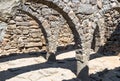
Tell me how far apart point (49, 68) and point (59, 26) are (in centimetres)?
213

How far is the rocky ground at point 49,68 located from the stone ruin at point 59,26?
0.55 metres

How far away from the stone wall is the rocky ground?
0.80m

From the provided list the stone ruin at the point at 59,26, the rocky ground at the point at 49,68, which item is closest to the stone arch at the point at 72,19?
the stone ruin at the point at 59,26

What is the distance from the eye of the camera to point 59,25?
1039cm

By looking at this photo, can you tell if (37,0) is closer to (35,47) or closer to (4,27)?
(4,27)

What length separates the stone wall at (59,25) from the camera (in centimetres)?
793

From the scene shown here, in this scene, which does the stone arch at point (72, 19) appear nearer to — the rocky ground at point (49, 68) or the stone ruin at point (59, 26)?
the stone ruin at point (59, 26)

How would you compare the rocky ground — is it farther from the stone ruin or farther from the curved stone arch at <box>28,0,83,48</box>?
the curved stone arch at <box>28,0,83,48</box>

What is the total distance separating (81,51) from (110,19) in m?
4.41

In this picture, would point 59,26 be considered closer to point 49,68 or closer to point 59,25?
point 59,25

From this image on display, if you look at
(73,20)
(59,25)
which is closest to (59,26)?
(59,25)

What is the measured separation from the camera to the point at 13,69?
877cm

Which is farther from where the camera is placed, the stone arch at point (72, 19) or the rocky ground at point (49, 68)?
the rocky ground at point (49, 68)

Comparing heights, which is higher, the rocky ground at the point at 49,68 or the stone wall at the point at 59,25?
the stone wall at the point at 59,25
